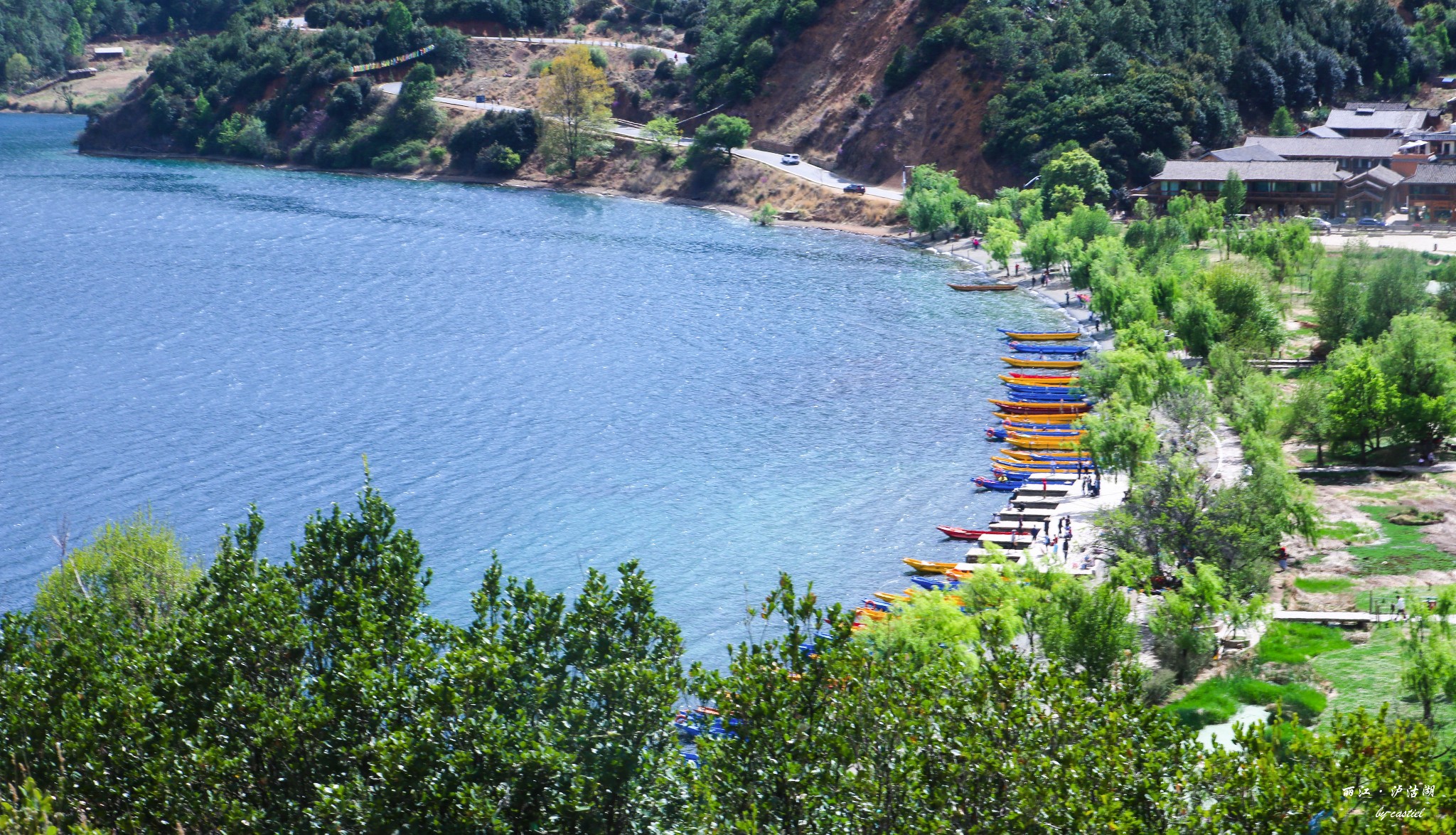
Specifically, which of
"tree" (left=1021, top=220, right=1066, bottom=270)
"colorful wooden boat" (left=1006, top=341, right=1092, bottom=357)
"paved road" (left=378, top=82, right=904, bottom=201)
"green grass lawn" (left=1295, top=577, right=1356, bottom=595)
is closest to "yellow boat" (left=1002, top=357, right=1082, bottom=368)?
"colorful wooden boat" (left=1006, top=341, right=1092, bottom=357)

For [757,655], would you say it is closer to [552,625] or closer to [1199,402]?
[552,625]

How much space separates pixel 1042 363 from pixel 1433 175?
200 ft

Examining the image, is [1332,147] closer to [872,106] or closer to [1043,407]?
[872,106]

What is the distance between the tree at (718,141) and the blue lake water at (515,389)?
1147 cm

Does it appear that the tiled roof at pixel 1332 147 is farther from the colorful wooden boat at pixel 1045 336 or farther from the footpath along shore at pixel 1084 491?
the colorful wooden boat at pixel 1045 336

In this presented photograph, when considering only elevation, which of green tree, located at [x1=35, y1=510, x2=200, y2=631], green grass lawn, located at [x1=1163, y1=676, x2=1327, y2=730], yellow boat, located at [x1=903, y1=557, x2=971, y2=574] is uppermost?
green tree, located at [x1=35, y1=510, x2=200, y2=631]

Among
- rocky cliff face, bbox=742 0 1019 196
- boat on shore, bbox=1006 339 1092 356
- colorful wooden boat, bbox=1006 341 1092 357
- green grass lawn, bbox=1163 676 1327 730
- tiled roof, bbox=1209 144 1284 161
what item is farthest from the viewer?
rocky cliff face, bbox=742 0 1019 196

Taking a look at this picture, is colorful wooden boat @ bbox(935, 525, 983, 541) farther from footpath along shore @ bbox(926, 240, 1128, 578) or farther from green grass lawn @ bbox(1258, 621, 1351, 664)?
green grass lawn @ bbox(1258, 621, 1351, 664)

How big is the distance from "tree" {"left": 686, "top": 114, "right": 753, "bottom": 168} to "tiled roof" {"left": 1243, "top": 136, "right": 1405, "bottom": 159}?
60010mm

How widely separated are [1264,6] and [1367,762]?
157886 mm

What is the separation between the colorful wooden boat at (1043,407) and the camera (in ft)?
295

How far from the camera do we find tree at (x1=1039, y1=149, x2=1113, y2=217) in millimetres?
138875

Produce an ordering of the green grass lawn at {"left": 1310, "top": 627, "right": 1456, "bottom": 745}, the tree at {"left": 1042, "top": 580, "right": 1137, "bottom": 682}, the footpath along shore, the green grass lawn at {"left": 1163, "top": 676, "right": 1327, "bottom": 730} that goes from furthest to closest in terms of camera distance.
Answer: the footpath along shore → the tree at {"left": 1042, "top": 580, "right": 1137, "bottom": 682} → the green grass lawn at {"left": 1163, "top": 676, "right": 1327, "bottom": 730} → the green grass lawn at {"left": 1310, "top": 627, "right": 1456, "bottom": 745}

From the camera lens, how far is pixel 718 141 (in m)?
172
